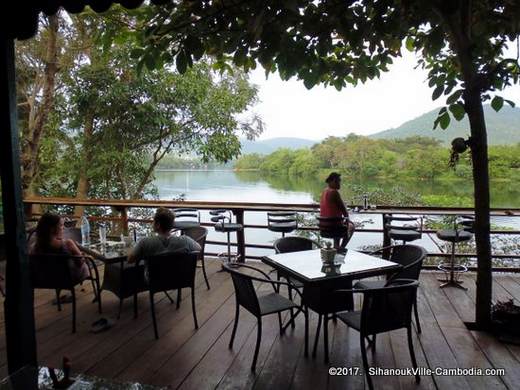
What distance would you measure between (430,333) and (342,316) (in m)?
0.97

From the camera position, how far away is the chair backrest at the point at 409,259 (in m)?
2.86

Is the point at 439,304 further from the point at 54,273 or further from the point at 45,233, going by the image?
the point at 45,233

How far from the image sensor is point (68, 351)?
2818 mm

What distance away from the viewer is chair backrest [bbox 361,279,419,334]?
2309 mm

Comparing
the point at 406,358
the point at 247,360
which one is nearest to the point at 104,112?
the point at 247,360


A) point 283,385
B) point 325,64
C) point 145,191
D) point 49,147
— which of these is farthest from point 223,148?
point 283,385

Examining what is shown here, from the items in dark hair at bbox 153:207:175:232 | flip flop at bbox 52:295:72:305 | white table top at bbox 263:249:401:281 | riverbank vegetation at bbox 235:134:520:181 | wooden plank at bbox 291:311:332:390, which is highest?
riverbank vegetation at bbox 235:134:520:181

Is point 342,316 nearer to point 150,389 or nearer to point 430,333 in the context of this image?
point 430,333

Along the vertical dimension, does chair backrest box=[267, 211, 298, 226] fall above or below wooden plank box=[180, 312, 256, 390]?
above

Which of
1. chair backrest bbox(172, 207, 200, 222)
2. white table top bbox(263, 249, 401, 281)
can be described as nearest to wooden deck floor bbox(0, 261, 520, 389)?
white table top bbox(263, 249, 401, 281)

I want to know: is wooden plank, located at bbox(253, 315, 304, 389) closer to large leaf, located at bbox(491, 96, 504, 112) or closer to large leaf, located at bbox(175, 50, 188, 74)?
large leaf, located at bbox(175, 50, 188, 74)

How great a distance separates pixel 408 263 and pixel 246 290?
1436mm

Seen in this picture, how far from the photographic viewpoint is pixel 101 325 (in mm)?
3221

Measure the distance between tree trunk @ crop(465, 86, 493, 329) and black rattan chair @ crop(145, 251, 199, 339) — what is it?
7.87 ft
